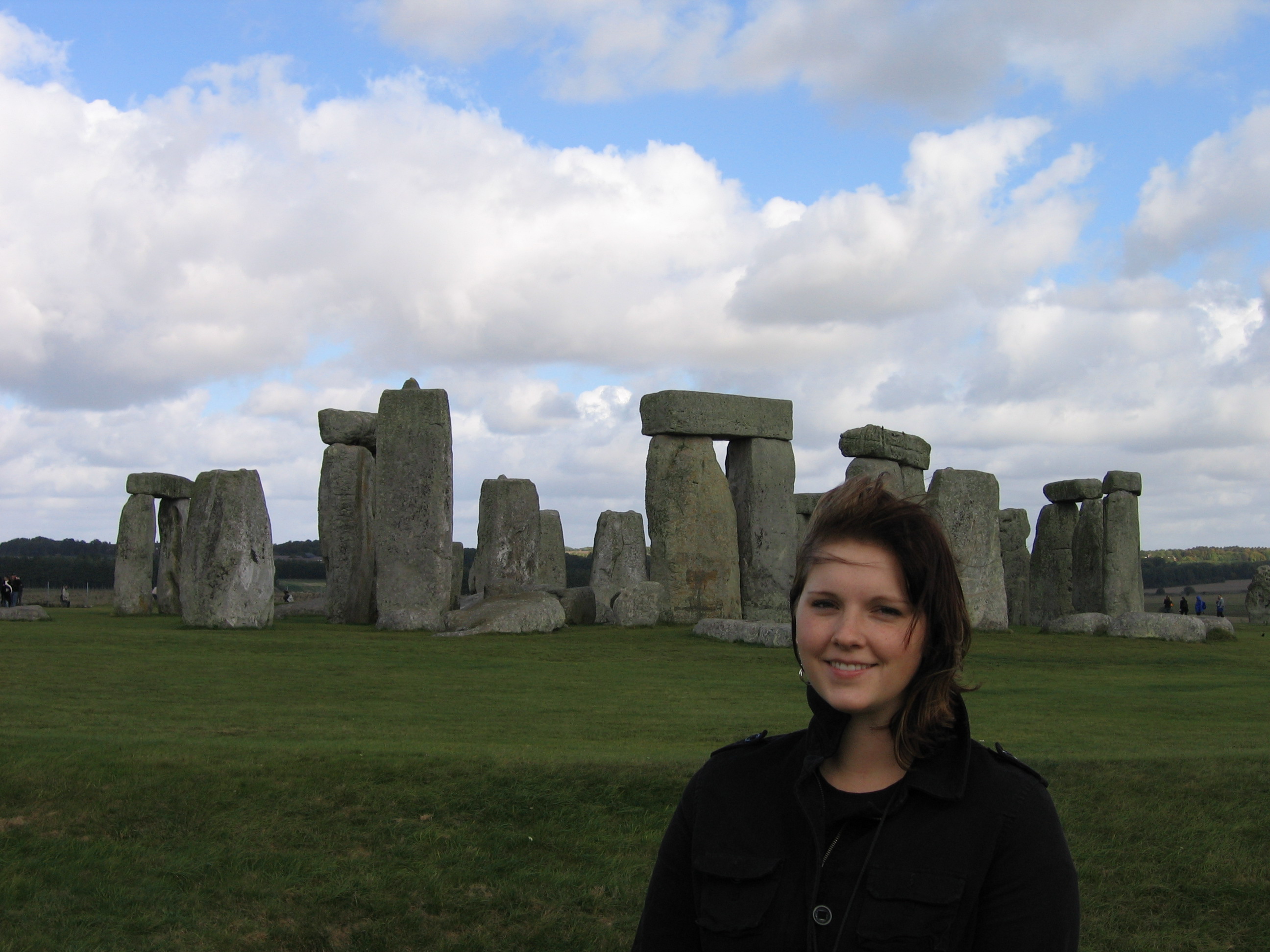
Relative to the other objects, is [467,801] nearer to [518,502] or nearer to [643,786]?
[643,786]

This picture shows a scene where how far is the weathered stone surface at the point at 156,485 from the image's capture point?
68.5 ft

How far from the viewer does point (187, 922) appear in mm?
4809

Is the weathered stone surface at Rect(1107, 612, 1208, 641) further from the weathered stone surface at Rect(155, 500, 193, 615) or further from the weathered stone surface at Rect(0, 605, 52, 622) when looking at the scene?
the weathered stone surface at Rect(155, 500, 193, 615)

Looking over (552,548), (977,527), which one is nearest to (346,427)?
(552,548)

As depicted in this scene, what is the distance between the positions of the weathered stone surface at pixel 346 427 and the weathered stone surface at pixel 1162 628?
1101cm

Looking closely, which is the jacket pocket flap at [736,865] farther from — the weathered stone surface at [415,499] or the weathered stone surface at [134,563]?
the weathered stone surface at [134,563]

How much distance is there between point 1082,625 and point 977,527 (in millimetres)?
1954

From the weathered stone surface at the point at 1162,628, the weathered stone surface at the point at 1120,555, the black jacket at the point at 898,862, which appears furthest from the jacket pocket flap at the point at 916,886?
the weathered stone surface at the point at 1120,555

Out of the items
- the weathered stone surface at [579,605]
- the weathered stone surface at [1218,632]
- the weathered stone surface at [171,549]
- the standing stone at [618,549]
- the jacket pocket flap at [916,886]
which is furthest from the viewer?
the standing stone at [618,549]

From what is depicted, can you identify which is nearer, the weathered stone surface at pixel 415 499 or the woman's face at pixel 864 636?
the woman's face at pixel 864 636

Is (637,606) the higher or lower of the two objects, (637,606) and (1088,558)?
the lower

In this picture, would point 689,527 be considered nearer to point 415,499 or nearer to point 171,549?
point 415,499

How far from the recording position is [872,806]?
2.02 meters

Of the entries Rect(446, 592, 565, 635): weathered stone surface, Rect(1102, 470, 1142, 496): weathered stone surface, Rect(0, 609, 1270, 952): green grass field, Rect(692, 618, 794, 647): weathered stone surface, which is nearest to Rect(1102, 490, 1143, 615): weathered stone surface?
Rect(1102, 470, 1142, 496): weathered stone surface
